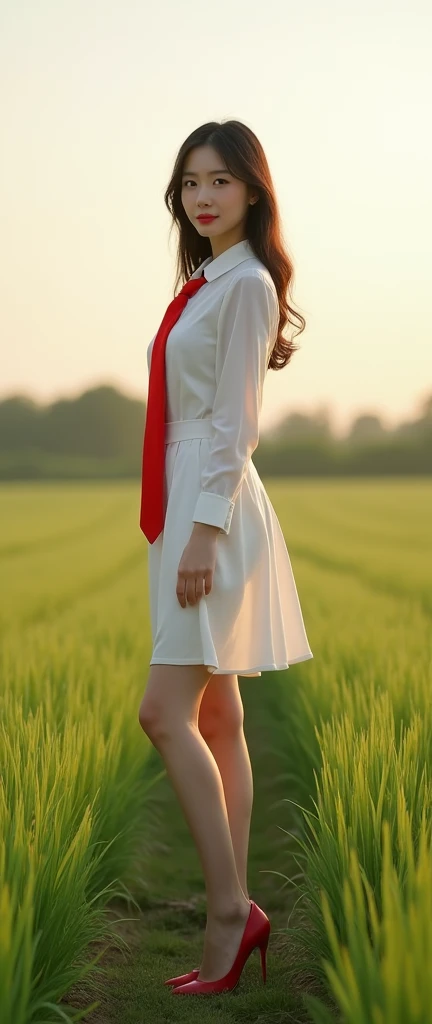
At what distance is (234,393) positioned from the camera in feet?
7.77

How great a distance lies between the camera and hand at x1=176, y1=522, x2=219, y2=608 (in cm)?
234

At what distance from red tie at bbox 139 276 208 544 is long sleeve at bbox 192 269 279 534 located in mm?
158

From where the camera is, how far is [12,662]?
4879 mm

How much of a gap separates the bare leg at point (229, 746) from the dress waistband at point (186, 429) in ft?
1.73

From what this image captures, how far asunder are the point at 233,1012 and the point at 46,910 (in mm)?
501

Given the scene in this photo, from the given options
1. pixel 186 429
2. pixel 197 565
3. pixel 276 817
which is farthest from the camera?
pixel 276 817

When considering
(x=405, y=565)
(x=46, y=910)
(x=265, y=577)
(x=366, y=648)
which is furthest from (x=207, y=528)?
(x=405, y=565)

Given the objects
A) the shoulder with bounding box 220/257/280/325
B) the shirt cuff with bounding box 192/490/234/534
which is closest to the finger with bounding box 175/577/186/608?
the shirt cuff with bounding box 192/490/234/534

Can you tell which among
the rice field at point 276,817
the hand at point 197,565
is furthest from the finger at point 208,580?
the rice field at point 276,817

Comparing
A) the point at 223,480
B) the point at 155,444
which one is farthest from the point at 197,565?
the point at 155,444

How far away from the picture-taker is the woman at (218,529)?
2.36 metres

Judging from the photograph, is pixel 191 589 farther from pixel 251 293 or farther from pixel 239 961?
pixel 239 961

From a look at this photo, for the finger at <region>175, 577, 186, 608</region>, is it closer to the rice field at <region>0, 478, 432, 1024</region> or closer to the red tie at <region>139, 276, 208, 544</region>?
the red tie at <region>139, 276, 208, 544</region>

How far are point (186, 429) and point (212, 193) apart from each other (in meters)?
0.50
